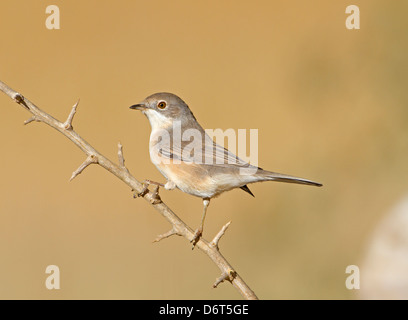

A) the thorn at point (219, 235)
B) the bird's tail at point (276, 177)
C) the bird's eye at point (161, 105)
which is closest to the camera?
the thorn at point (219, 235)

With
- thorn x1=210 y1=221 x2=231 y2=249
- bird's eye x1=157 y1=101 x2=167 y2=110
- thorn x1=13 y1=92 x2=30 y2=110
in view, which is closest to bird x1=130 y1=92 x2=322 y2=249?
bird's eye x1=157 y1=101 x2=167 y2=110

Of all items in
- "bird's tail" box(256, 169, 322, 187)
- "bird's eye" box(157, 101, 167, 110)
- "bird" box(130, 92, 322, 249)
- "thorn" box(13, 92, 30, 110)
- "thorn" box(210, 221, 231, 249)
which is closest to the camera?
"thorn" box(13, 92, 30, 110)

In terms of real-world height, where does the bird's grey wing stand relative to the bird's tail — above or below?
above

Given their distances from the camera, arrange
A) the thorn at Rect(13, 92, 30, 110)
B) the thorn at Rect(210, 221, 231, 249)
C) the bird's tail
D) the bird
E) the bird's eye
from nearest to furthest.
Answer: the thorn at Rect(13, 92, 30, 110)
the thorn at Rect(210, 221, 231, 249)
the bird's tail
the bird
the bird's eye

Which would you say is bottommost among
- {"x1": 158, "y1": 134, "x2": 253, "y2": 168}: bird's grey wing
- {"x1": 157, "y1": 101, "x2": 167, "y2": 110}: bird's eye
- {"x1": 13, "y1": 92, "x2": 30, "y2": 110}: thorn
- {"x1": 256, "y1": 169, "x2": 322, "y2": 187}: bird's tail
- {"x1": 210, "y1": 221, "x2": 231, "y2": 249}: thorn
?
{"x1": 210, "y1": 221, "x2": 231, "y2": 249}: thorn

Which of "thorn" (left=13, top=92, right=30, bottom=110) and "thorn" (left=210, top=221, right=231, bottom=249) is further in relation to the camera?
"thorn" (left=210, top=221, right=231, bottom=249)

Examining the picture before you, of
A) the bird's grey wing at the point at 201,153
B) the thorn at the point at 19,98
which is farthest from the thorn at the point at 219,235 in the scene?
the thorn at the point at 19,98

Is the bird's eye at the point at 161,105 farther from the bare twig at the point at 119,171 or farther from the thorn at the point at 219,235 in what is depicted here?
the thorn at the point at 219,235

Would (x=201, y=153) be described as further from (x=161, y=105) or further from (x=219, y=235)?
(x=219, y=235)

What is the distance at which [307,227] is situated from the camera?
618 cm

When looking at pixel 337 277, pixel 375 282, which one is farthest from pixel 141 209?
pixel 375 282

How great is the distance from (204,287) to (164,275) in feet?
1.67

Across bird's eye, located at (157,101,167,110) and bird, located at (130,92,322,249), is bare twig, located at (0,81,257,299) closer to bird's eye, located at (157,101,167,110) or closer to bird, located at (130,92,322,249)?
bird, located at (130,92,322,249)

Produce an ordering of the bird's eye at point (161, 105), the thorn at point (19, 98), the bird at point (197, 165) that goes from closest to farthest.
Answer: the thorn at point (19, 98), the bird at point (197, 165), the bird's eye at point (161, 105)
